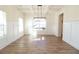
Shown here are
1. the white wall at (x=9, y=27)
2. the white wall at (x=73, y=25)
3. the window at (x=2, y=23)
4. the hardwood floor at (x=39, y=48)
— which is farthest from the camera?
the white wall at (x=9, y=27)

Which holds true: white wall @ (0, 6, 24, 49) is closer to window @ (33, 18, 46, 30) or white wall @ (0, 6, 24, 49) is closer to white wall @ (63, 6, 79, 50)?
white wall @ (63, 6, 79, 50)

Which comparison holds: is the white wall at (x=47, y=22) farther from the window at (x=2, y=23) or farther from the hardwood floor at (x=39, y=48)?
the window at (x=2, y=23)

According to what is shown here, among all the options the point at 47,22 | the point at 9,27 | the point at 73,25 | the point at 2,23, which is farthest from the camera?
the point at 47,22

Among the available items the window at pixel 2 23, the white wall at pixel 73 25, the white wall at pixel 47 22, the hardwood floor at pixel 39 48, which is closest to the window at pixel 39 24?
the white wall at pixel 47 22

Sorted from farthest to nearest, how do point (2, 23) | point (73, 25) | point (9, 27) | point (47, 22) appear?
point (47, 22), point (9, 27), point (73, 25), point (2, 23)

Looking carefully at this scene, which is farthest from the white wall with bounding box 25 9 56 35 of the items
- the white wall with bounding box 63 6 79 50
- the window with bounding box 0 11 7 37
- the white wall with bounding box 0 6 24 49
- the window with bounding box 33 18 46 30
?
the window with bounding box 0 11 7 37

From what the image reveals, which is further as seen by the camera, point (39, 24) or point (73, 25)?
point (39, 24)

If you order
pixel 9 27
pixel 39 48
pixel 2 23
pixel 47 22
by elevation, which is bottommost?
pixel 39 48

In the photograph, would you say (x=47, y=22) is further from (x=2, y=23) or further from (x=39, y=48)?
(x=2, y=23)

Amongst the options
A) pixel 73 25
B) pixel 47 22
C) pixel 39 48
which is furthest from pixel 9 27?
pixel 47 22

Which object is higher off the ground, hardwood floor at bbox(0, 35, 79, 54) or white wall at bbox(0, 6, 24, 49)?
white wall at bbox(0, 6, 24, 49)

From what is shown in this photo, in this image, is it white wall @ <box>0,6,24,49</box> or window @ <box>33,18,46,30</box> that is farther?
window @ <box>33,18,46,30</box>

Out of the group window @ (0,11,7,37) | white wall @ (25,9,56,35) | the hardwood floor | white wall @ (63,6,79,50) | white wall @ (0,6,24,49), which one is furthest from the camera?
white wall @ (25,9,56,35)
